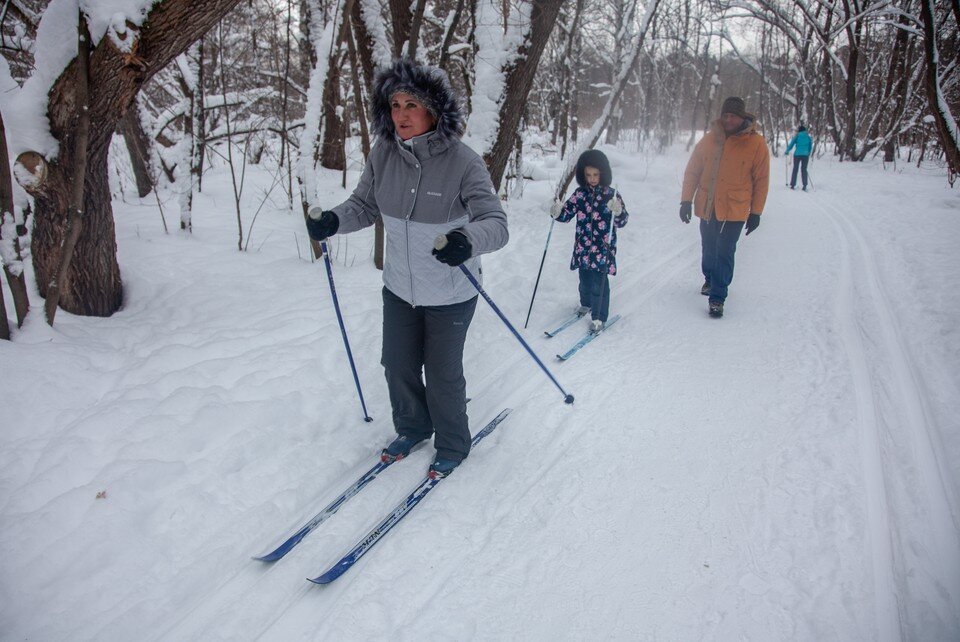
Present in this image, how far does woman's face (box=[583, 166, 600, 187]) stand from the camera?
14.8ft

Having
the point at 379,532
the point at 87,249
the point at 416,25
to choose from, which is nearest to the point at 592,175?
the point at 416,25

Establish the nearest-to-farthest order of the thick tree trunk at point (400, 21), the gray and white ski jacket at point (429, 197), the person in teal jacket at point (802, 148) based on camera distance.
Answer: the gray and white ski jacket at point (429, 197), the thick tree trunk at point (400, 21), the person in teal jacket at point (802, 148)

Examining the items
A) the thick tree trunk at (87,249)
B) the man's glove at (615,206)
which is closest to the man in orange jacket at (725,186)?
the man's glove at (615,206)

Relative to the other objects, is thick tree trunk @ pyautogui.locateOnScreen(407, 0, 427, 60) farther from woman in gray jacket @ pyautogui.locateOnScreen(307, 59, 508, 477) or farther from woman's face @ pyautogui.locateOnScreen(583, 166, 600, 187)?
woman in gray jacket @ pyautogui.locateOnScreen(307, 59, 508, 477)

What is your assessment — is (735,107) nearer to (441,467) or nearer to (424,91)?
(424,91)

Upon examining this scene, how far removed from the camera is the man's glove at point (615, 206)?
14.1 ft

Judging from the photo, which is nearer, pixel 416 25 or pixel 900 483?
pixel 900 483

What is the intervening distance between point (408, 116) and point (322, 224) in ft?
2.34

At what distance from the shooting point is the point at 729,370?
3.96m

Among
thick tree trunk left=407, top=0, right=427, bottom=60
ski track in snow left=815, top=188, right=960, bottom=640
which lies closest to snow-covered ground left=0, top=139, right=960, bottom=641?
ski track in snow left=815, top=188, right=960, bottom=640

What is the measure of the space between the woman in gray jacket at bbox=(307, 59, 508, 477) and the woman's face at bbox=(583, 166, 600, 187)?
2.29 meters

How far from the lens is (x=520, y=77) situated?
208 inches

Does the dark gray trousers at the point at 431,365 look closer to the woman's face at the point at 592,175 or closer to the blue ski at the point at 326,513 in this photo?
the blue ski at the point at 326,513

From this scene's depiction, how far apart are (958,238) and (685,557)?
7577 mm
